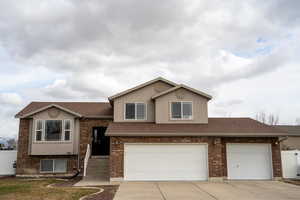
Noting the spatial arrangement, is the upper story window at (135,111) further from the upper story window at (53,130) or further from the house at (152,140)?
the upper story window at (53,130)

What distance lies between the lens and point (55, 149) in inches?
758

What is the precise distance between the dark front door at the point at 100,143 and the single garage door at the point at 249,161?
896 cm

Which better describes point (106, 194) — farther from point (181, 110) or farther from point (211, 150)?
point (181, 110)

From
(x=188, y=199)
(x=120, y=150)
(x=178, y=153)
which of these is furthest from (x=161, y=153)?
(x=188, y=199)

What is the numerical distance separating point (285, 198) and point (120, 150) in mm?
8994

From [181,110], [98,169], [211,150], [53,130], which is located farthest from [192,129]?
[53,130]

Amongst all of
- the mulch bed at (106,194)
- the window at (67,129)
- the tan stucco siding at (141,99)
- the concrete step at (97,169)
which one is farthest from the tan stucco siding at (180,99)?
the mulch bed at (106,194)

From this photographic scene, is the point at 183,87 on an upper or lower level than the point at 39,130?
upper

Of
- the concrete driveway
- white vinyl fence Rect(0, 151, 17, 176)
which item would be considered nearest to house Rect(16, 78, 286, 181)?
white vinyl fence Rect(0, 151, 17, 176)

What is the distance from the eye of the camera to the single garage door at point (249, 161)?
1731 cm

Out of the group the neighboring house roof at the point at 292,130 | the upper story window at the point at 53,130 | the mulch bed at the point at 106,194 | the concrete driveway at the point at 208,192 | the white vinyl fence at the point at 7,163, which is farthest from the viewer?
the neighboring house roof at the point at 292,130

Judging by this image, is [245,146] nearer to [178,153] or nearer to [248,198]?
[178,153]

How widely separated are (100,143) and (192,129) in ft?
24.6

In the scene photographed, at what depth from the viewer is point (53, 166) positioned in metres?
19.8
